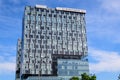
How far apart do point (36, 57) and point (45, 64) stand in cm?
646

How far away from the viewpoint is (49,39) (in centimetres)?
15062

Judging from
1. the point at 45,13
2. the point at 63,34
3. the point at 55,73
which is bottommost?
the point at 55,73

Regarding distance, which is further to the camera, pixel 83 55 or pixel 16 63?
pixel 16 63

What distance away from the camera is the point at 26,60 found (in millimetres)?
145000

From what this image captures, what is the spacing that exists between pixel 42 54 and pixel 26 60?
30.7 feet

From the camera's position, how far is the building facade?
146 m

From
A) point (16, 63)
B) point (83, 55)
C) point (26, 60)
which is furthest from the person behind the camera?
point (16, 63)

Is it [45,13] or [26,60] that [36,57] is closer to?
[26,60]

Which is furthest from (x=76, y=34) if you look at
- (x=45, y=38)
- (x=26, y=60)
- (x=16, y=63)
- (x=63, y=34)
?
(x=16, y=63)

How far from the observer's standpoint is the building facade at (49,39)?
14600 cm

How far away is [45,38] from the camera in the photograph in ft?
493

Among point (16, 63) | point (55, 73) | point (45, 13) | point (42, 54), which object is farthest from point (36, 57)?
point (16, 63)

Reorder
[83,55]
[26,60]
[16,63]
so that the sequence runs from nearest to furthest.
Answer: [26,60] < [83,55] < [16,63]

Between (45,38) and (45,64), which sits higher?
(45,38)
